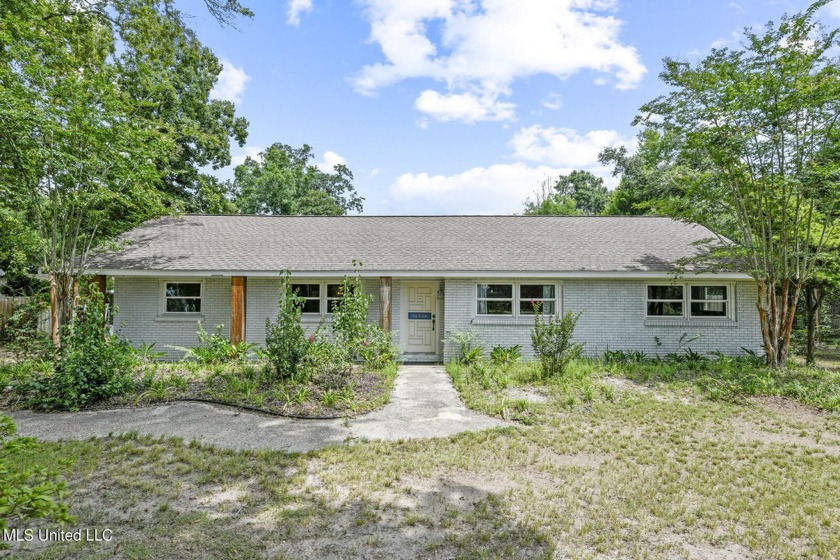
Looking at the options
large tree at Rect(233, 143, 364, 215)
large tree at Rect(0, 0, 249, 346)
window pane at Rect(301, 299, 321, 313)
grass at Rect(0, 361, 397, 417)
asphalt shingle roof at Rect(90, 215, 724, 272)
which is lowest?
grass at Rect(0, 361, 397, 417)

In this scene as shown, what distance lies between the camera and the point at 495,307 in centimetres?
1254

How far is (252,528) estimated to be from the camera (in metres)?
3.71

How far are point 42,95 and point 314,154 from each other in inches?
1397

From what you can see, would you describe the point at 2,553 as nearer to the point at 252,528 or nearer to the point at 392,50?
the point at 252,528

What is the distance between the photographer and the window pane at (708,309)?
1242 cm

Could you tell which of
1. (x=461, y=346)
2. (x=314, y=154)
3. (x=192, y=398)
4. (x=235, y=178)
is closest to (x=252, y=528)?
(x=192, y=398)

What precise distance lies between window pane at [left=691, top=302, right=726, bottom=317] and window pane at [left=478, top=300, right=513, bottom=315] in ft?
17.0

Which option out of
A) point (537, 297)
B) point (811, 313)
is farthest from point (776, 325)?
point (537, 297)

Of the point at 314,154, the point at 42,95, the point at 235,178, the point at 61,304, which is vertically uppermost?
the point at 314,154

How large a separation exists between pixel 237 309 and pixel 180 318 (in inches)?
80.1

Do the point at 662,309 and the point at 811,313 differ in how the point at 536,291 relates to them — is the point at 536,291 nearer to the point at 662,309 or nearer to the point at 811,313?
the point at 662,309

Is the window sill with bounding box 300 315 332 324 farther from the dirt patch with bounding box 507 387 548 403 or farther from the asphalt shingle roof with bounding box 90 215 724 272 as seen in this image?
the dirt patch with bounding box 507 387 548 403

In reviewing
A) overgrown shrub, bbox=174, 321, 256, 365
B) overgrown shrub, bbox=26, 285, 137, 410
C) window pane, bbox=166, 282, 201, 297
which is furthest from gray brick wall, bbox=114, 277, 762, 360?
overgrown shrub, bbox=26, 285, 137, 410

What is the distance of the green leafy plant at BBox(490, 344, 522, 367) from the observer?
1163 cm
